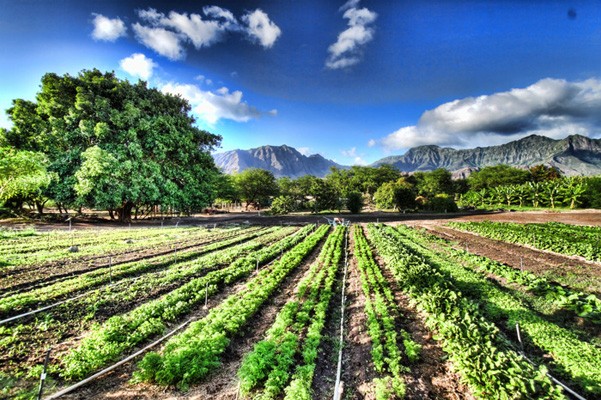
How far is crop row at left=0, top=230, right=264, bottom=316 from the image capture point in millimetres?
9242

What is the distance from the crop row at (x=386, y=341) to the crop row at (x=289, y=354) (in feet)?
5.38

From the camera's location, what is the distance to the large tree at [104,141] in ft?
97.6

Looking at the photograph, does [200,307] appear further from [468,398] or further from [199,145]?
[199,145]

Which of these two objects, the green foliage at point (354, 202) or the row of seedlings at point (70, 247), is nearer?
the row of seedlings at point (70, 247)

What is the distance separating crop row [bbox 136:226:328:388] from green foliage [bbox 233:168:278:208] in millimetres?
76748

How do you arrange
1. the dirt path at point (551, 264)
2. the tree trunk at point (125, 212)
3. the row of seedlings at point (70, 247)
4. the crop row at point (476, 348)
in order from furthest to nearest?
the tree trunk at point (125, 212), the row of seedlings at point (70, 247), the dirt path at point (551, 264), the crop row at point (476, 348)

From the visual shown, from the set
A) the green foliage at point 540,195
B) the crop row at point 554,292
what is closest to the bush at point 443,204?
the green foliage at point 540,195

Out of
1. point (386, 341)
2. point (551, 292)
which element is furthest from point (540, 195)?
point (386, 341)

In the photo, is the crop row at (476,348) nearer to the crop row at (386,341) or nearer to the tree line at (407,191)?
the crop row at (386,341)

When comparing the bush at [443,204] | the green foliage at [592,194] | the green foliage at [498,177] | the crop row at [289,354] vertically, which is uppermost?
the green foliage at [498,177]

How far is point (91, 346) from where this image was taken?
693cm

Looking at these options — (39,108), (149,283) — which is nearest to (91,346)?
(149,283)

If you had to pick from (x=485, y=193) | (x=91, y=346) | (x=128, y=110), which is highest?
(x=128, y=110)

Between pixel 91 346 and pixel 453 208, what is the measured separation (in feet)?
262
